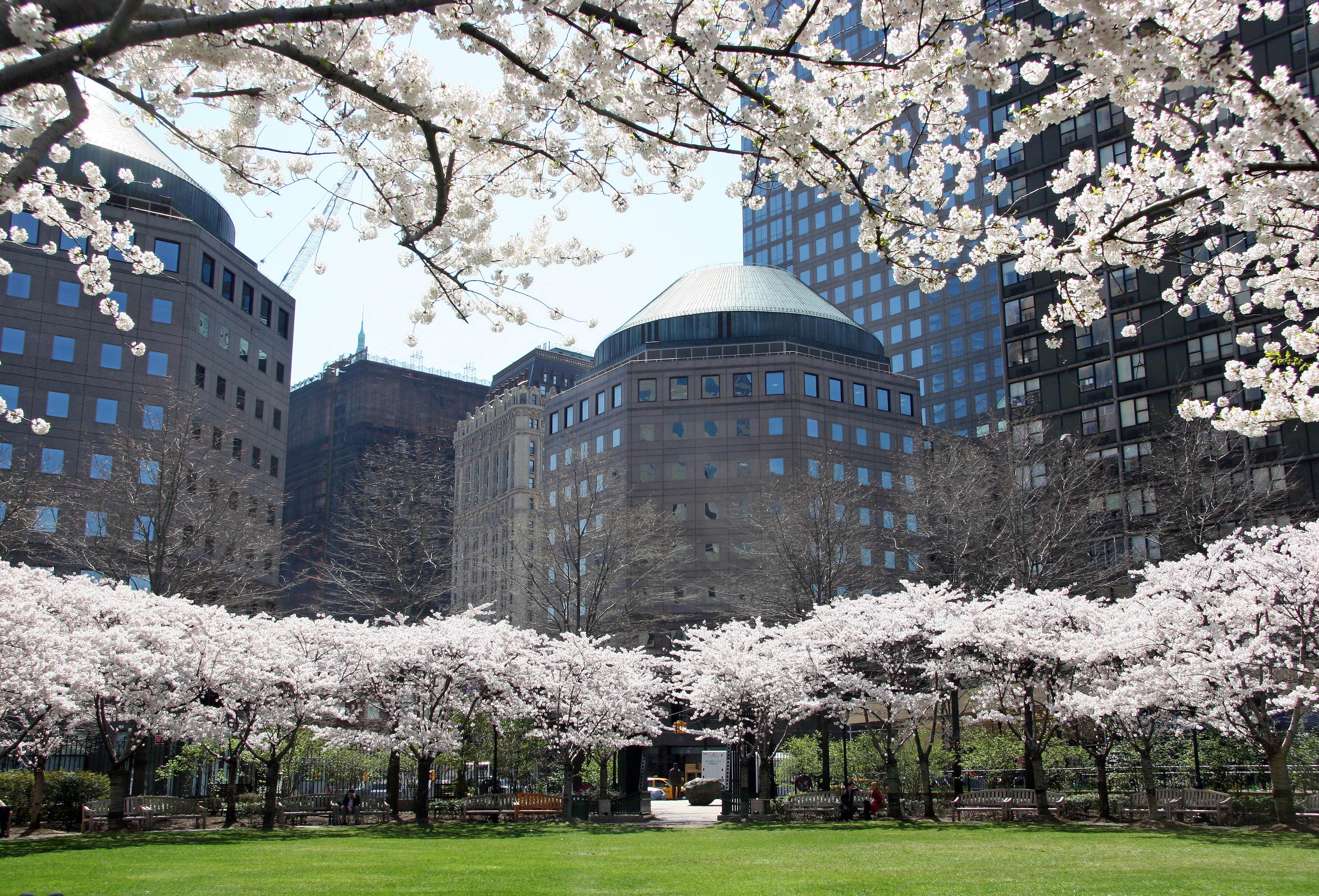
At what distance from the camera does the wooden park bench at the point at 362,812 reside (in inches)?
1372

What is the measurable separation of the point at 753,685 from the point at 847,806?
16.9 ft

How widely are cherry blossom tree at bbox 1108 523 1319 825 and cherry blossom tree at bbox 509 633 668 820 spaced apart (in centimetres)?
1672

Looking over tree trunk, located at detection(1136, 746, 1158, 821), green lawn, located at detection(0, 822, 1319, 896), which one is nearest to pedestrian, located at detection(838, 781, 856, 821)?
green lawn, located at detection(0, 822, 1319, 896)

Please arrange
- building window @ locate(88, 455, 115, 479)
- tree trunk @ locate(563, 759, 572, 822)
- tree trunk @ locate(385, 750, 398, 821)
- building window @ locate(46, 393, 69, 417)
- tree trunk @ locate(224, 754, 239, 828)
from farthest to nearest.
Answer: building window @ locate(46, 393, 69, 417), building window @ locate(88, 455, 115, 479), tree trunk @ locate(563, 759, 572, 822), tree trunk @ locate(385, 750, 398, 821), tree trunk @ locate(224, 754, 239, 828)

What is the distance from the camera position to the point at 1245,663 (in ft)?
88.7

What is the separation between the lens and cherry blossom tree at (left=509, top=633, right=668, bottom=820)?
37.0 metres

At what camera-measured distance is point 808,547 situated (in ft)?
172

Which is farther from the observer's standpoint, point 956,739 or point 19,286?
point 19,286

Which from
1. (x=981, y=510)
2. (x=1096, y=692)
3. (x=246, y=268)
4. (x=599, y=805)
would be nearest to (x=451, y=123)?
(x=1096, y=692)

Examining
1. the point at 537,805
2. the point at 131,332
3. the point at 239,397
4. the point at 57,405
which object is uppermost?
the point at 131,332

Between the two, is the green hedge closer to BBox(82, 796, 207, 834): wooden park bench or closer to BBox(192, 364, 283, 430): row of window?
BBox(82, 796, 207, 834): wooden park bench

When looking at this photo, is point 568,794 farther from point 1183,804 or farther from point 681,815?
point 1183,804

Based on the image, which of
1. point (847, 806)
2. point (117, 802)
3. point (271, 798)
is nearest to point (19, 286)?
point (271, 798)

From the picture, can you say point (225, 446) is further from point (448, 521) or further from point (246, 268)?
point (448, 521)
